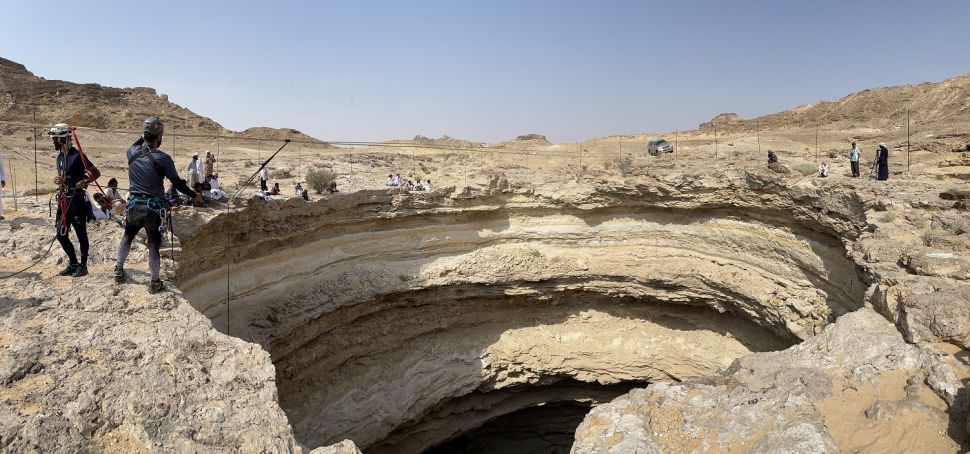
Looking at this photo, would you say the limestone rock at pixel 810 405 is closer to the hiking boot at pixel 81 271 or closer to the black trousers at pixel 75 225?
the hiking boot at pixel 81 271

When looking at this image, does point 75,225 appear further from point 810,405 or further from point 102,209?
point 810,405

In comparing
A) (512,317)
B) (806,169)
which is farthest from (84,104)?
(806,169)

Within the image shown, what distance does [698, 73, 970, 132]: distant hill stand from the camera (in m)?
28.8

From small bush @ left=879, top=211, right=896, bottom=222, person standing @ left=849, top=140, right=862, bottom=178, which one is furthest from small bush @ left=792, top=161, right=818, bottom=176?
small bush @ left=879, top=211, right=896, bottom=222

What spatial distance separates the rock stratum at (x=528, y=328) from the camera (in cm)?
438

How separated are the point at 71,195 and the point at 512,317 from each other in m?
10.5

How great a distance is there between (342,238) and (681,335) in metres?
9.19

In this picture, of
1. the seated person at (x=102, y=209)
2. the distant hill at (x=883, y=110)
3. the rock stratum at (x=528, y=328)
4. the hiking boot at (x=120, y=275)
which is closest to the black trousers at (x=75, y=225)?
the rock stratum at (x=528, y=328)

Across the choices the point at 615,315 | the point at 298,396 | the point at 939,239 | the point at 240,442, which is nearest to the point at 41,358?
the point at 240,442

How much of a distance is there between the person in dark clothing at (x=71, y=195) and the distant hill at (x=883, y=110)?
31.1 metres

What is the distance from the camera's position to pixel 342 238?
12258 mm

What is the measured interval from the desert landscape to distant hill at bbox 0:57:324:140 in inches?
250

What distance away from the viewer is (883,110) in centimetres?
3291

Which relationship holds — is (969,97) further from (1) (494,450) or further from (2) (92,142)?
(2) (92,142)
